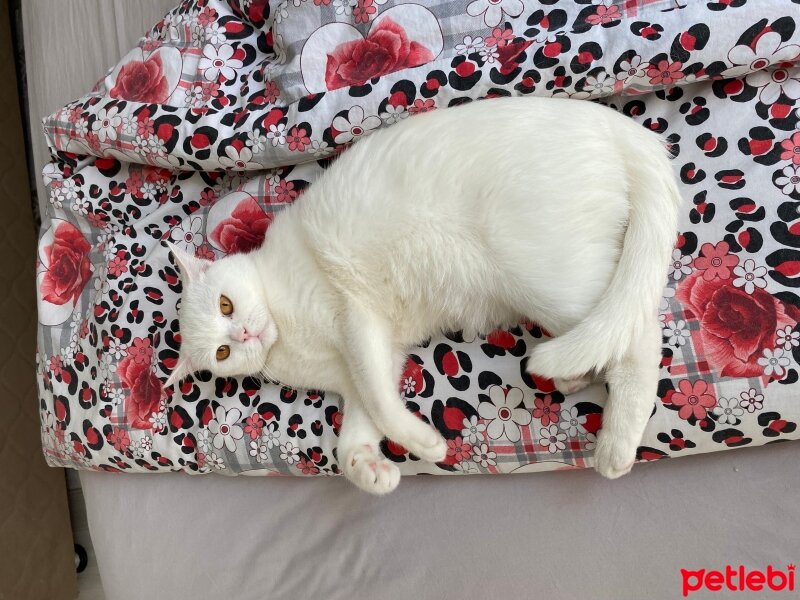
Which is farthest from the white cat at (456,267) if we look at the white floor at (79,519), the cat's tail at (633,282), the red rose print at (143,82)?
the white floor at (79,519)

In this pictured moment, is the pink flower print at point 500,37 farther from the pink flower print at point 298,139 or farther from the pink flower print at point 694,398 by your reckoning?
the pink flower print at point 694,398

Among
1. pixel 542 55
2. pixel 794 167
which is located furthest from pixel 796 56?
pixel 542 55

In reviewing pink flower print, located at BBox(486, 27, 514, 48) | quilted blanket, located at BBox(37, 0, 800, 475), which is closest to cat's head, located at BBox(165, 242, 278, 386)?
quilted blanket, located at BBox(37, 0, 800, 475)

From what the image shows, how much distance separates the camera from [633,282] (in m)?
0.74

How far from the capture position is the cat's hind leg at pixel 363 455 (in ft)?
2.92

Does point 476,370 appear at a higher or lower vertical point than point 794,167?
lower

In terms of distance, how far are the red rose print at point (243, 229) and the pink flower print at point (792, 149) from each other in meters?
0.87

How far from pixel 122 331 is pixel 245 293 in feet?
1.15

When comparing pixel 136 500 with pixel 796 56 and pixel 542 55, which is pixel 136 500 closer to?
pixel 542 55

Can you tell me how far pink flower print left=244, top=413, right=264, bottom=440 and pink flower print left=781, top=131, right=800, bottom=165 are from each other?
0.95 metres

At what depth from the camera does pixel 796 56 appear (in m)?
0.84

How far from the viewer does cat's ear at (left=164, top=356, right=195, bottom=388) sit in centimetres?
101

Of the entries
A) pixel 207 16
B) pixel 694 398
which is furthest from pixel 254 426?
pixel 207 16

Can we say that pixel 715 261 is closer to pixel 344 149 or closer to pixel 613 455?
pixel 613 455
